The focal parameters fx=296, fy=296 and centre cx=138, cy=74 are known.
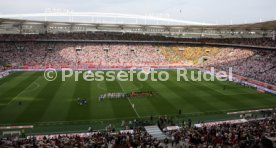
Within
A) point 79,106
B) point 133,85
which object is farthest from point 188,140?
point 133,85

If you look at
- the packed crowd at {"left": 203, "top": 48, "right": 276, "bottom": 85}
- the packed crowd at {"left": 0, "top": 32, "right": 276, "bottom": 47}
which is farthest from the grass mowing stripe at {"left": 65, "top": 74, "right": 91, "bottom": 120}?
the packed crowd at {"left": 0, "top": 32, "right": 276, "bottom": 47}

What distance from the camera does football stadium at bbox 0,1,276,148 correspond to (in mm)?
21000

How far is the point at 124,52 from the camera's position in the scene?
7556cm

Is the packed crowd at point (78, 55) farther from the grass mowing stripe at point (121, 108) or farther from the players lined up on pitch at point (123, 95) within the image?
the grass mowing stripe at point (121, 108)

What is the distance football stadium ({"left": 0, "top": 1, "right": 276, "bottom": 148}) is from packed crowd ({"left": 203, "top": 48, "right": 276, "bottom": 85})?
0.22 m

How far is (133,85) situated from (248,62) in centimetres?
2705

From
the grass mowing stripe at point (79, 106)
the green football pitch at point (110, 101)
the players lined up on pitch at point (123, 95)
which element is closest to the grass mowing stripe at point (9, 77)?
the green football pitch at point (110, 101)

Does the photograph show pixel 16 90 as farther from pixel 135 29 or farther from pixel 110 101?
pixel 135 29

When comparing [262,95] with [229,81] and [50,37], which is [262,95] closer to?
[229,81]

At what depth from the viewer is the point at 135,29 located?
85500 millimetres

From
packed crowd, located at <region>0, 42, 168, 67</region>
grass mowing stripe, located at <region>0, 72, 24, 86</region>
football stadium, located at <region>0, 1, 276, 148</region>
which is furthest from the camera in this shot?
packed crowd, located at <region>0, 42, 168, 67</region>

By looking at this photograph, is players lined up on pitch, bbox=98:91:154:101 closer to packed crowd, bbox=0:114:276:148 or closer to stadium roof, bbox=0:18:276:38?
packed crowd, bbox=0:114:276:148

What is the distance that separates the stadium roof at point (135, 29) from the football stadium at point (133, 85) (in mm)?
278

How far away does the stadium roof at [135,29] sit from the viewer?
70.5m
